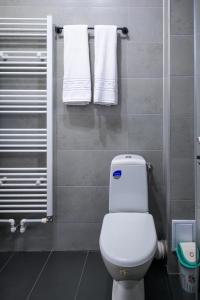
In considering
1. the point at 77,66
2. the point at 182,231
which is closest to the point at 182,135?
the point at 182,231

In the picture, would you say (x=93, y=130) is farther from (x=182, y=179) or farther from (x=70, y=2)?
(x=70, y=2)

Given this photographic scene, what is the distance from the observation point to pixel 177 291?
58.1 inches

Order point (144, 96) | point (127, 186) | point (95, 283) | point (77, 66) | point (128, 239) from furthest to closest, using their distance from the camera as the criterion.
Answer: point (144, 96), point (77, 66), point (127, 186), point (95, 283), point (128, 239)

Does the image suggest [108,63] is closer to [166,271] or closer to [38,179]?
[38,179]

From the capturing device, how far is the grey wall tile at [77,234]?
1956mm

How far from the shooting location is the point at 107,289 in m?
1.49

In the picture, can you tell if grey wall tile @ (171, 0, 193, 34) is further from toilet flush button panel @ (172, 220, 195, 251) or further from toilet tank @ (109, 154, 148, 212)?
toilet flush button panel @ (172, 220, 195, 251)

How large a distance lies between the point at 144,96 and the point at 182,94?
385 mm

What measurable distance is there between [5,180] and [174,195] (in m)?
1.28

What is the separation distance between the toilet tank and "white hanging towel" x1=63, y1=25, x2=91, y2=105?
1.95 ft

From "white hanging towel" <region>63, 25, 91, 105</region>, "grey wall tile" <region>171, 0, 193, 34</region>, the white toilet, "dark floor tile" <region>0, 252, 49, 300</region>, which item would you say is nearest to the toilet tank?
the white toilet

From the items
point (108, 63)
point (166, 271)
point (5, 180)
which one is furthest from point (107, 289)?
point (108, 63)

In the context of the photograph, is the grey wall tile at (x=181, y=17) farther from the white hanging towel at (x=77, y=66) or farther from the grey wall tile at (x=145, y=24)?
the white hanging towel at (x=77, y=66)

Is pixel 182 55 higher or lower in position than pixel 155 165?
higher
